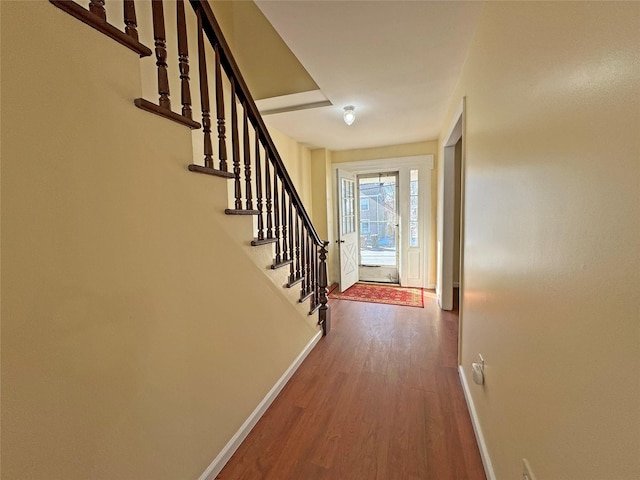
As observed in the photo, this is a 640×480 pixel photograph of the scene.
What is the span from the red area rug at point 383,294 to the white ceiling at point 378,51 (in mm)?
2353

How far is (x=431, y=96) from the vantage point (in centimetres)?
252

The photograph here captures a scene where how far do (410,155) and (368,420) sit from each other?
12.0ft

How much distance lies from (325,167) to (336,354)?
2.98 meters

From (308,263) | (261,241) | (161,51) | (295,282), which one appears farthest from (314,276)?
(161,51)

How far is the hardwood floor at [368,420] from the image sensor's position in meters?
1.40

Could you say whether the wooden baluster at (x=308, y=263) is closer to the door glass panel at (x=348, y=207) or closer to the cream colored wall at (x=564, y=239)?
the cream colored wall at (x=564, y=239)

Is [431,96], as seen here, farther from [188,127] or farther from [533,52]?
[188,127]

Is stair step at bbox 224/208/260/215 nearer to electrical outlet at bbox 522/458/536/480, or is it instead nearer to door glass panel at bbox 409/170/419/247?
electrical outlet at bbox 522/458/536/480

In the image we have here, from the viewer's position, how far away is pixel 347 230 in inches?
182

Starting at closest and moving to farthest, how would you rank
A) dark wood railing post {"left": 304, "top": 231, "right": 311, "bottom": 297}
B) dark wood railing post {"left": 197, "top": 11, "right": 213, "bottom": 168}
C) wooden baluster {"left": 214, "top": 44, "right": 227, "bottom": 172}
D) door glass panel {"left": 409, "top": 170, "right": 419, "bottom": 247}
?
dark wood railing post {"left": 197, "top": 11, "right": 213, "bottom": 168}, wooden baluster {"left": 214, "top": 44, "right": 227, "bottom": 172}, dark wood railing post {"left": 304, "top": 231, "right": 311, "bottom": 297}, door glass panel {"left": 409, "top": 170, "right": 419, "bottom": 247}

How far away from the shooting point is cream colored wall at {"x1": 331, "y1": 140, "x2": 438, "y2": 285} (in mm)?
4113

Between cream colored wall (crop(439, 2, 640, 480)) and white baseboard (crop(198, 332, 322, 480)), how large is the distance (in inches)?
50.1

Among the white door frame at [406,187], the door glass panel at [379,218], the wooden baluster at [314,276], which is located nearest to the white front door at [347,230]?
the white door frame at [406,187]

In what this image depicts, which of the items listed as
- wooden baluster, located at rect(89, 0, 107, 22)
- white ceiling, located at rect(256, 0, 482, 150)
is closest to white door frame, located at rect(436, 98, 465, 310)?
white ceiling, located at rect(256, 0, 482, 150)
